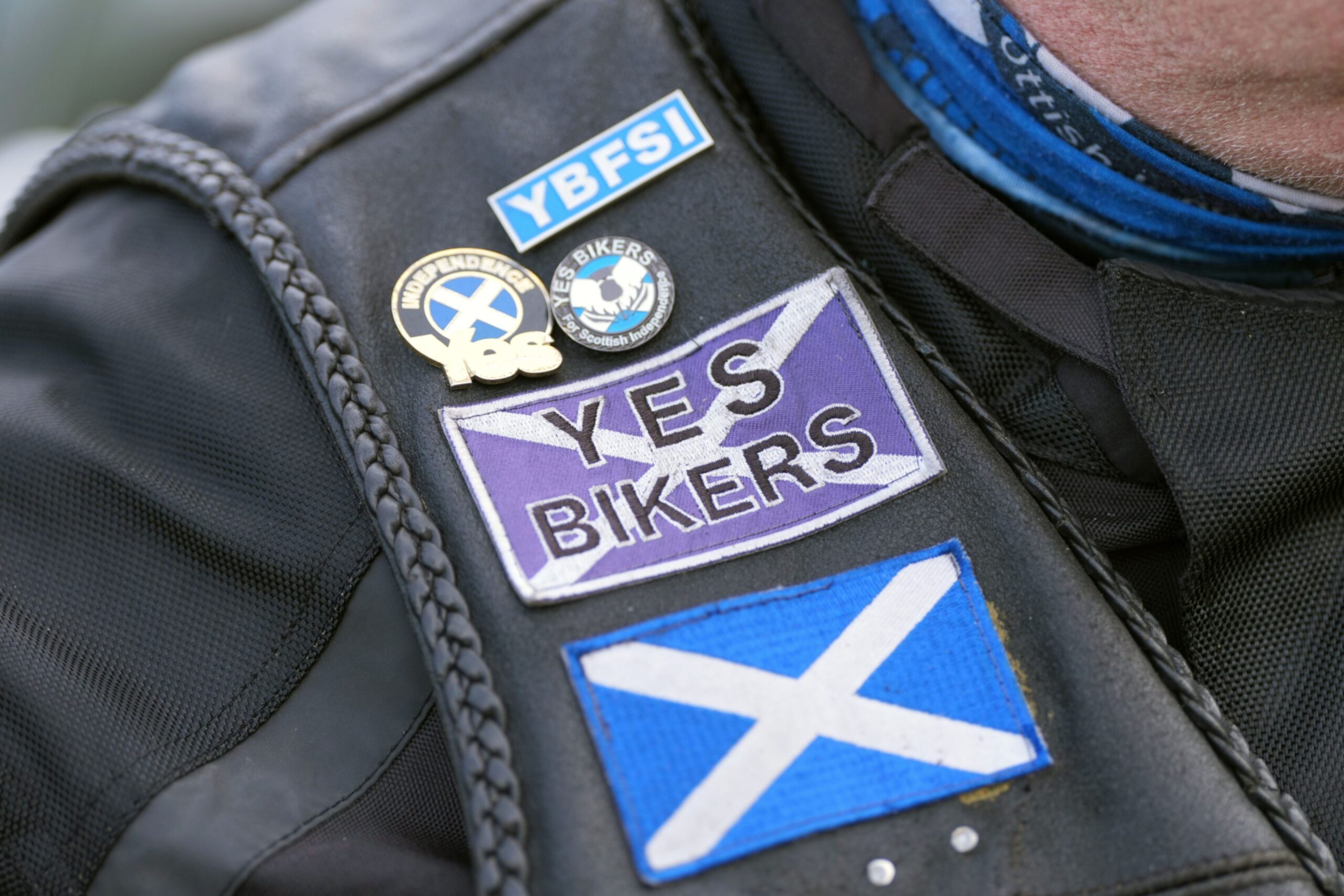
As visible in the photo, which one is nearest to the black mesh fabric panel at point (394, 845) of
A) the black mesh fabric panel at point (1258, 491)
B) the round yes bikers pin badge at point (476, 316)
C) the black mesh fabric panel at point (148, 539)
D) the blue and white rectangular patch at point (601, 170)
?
the black mesh fabric panel at point (148, 539)

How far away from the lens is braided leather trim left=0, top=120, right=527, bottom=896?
54cm

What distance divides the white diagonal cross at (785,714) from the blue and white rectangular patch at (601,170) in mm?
293

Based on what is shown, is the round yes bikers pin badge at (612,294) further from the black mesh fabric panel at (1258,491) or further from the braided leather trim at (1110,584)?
the black mesh fabric panel at (1258,491)

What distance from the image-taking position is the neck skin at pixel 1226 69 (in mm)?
610

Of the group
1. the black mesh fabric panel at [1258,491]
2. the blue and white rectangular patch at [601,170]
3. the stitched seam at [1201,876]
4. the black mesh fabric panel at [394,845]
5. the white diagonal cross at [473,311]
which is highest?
the blue and white rectangular patch at [601,170]

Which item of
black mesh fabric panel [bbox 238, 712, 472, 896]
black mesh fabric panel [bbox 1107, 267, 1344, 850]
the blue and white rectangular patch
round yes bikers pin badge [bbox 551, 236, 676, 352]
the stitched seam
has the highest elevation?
the blue and white rectangular patch

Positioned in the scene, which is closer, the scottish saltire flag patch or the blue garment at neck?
the scottish saltire flag patch

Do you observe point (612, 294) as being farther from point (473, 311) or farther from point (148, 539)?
point (148, 539)

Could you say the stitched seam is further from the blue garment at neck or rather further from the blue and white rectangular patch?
the blue and white rectangular patch

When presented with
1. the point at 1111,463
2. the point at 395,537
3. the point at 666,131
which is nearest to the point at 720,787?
the point at 395,537

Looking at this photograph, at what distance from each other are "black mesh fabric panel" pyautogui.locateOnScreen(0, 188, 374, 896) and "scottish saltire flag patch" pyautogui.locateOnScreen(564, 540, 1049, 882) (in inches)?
7.9

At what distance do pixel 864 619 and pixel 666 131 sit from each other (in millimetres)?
356

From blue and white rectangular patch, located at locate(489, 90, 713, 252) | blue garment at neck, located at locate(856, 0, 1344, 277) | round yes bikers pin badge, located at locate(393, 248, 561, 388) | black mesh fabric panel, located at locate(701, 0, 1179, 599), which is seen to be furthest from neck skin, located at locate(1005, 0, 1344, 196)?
round yes bikers pin badge, located at locate(393, 248, 561, 388)

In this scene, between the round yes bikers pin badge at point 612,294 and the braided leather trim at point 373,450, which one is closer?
the braided leather trim at point 373,450
